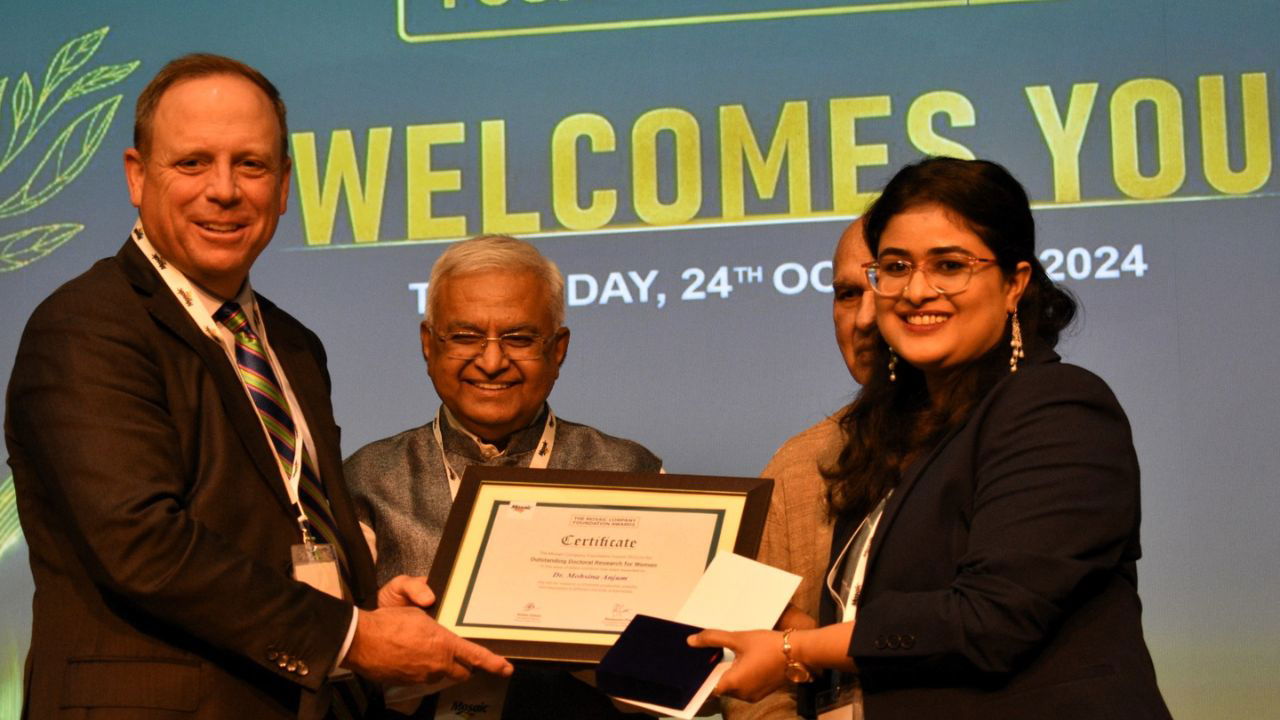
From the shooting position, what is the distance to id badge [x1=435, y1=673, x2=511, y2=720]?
291cm

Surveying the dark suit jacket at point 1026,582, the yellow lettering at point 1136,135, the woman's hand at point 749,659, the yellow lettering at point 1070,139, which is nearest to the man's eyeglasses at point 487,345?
the woman's hand at point 749,659

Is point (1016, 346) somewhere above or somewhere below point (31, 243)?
below

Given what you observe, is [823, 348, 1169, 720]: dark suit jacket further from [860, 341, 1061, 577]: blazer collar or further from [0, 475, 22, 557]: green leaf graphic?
[0, 475, 22, 557]: green leaf graphic

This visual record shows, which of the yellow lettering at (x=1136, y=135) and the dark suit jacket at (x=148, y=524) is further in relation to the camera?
the yellow lettering at (x=1136, y=135)

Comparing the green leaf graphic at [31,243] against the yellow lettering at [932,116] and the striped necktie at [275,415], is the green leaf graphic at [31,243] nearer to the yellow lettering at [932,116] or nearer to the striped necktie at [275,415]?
the striped necktie at [275,415]

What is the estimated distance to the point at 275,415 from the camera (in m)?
2.73

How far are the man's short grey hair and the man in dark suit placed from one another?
47 centimetres

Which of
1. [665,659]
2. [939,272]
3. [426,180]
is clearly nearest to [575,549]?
[665,659]

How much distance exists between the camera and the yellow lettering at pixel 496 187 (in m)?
4.46

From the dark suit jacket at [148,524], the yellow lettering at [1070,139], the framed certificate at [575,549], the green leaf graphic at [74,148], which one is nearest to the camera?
the dark suit jacket at [148,524]

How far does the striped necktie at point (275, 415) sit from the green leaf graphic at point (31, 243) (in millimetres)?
2115

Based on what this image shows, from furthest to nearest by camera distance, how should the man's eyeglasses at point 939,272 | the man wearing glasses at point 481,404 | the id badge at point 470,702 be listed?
the man wearing glasses at point 481,404 → the id badge at point 470,702 → the man's eyeglasses at point 939,272

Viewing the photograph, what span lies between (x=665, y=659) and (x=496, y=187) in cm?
221

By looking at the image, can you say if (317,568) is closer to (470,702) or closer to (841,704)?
(470,702)
